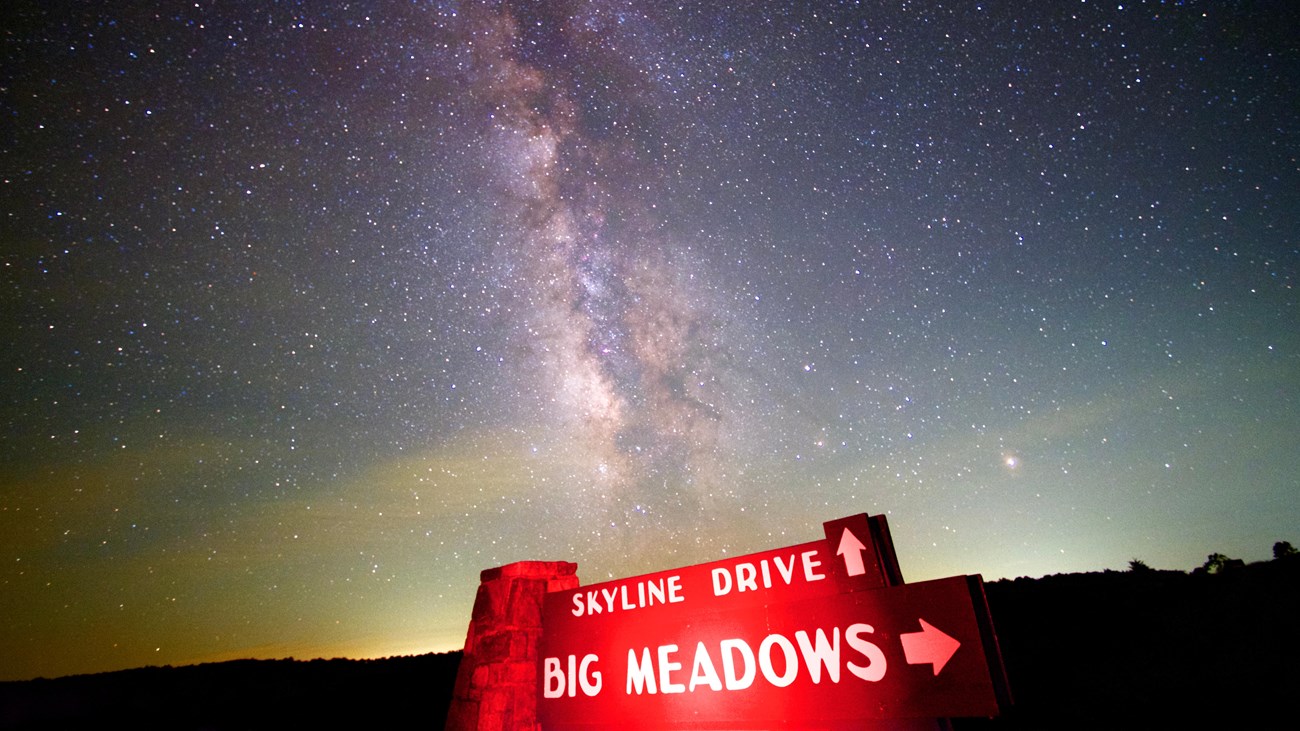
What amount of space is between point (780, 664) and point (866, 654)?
0.61m

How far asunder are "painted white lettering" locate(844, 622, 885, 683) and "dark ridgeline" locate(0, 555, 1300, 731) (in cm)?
1063

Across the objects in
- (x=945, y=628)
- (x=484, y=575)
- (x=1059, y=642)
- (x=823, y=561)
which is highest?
(x=484, y=575)

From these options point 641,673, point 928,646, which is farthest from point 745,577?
point 928,646

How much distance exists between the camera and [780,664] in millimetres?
3609

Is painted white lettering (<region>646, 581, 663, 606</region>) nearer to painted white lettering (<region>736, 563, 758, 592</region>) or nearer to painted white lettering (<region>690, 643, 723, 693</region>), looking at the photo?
painted white lettering (<region>690, 643, 723, 693</region>)

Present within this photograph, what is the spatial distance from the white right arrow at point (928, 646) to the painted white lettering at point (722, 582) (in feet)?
4.22

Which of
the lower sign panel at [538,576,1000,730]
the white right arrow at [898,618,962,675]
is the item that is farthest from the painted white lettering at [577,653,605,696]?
the white right arrow at [898,618,962,675]

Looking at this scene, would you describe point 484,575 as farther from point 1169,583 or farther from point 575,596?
point 1169,583

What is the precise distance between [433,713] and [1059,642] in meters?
24.0

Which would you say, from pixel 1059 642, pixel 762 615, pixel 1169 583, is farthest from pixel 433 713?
pixel 1169 583

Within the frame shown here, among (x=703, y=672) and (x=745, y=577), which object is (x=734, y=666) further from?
(x=745, y=577)

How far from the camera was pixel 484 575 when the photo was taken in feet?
19.5

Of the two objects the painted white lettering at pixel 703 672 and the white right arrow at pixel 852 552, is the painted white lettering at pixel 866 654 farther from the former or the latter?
the painted white lettering at pixel 703 672

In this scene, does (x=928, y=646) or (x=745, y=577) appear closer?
(x=928, y=646)
